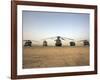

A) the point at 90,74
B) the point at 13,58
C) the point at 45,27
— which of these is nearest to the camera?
the point at 13,58

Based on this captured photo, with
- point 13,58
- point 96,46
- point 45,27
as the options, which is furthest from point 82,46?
point 13,58

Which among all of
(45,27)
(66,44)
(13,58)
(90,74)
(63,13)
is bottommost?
(90,74)

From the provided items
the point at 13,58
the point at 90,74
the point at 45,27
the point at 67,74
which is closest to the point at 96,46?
the point at 90,74

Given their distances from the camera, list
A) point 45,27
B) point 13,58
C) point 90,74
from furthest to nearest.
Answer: point 90,74 → point 45,27 → point 13,58

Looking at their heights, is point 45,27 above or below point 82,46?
above

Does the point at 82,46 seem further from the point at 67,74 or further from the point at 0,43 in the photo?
the point at 0,43

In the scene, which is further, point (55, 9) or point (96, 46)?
point (96, 46)
